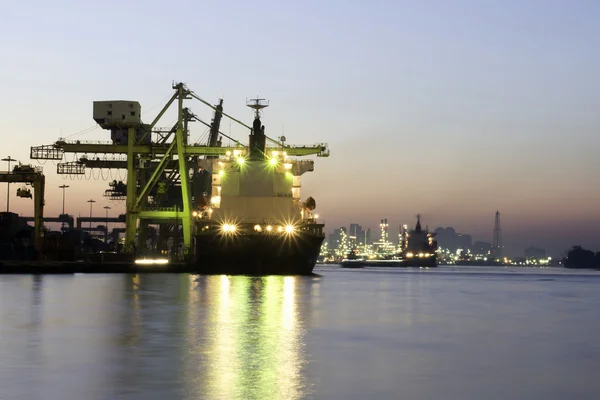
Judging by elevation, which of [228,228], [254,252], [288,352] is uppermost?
[228,228]

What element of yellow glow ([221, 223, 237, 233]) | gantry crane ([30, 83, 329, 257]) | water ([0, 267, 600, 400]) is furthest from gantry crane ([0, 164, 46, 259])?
water ([0, 267, 600, 400])

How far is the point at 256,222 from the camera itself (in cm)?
9250

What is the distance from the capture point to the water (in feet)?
60.3

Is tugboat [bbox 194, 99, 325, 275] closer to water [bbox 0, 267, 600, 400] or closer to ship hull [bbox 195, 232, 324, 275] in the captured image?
ship hull [bbox 195, 232, 324, 275]

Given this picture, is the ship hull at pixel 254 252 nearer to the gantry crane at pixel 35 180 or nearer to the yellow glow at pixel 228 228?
the yellow glow at pixel 228 228

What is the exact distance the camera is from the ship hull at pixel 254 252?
91250 millimetres

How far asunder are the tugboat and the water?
4491cm

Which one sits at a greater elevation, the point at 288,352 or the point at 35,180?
the point at 35,180

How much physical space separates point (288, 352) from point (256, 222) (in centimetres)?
6783

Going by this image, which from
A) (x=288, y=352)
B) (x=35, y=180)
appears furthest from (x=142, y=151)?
(x=288, y=352)

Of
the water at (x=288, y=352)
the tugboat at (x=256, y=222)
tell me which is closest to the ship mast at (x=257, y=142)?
the tugboat at (x=256, y=222)

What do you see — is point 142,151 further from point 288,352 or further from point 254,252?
point 288,352

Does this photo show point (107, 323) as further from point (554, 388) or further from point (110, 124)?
point (110, 124)

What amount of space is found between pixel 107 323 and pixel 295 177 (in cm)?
6763
